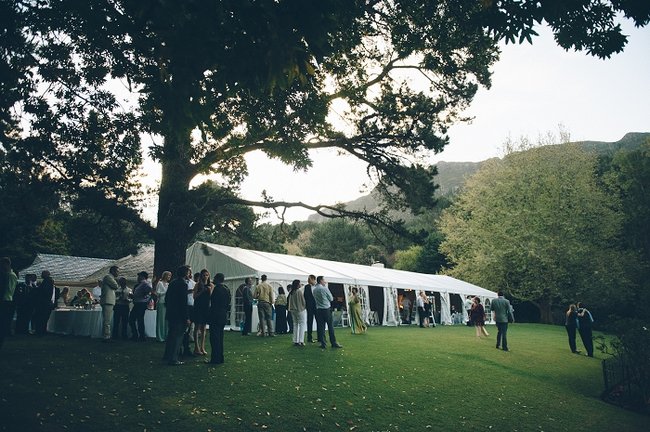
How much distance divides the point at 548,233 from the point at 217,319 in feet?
91.5

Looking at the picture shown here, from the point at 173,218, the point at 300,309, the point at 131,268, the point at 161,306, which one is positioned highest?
the point at 173,218

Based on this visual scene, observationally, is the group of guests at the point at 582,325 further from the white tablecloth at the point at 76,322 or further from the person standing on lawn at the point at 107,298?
the white tablecloth at the point at 76,322

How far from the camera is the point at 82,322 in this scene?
38.7ft

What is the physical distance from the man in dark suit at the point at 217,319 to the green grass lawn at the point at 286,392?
28 centimetres

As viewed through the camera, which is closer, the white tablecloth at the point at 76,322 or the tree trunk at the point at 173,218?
the white tablecloth at the point at 76,322

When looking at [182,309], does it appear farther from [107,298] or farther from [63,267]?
[63,267]

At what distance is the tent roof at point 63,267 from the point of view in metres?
26.9

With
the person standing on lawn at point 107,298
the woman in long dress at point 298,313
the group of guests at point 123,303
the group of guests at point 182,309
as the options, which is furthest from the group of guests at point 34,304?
the woman in long dress at point 298,313

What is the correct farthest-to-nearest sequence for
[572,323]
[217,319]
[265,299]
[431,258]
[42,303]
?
1. [431,258]
2. [572,323]
3. [265,299]
4. [42,303]
5. [217,319]

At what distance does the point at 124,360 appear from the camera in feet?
25.6

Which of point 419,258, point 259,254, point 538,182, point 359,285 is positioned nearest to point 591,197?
point 538,182

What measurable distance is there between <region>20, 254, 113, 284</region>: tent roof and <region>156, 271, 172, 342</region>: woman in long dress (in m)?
19.6

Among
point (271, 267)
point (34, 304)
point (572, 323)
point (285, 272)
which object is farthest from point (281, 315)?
point (572, 323)

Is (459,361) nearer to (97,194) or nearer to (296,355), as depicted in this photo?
(296,355)
